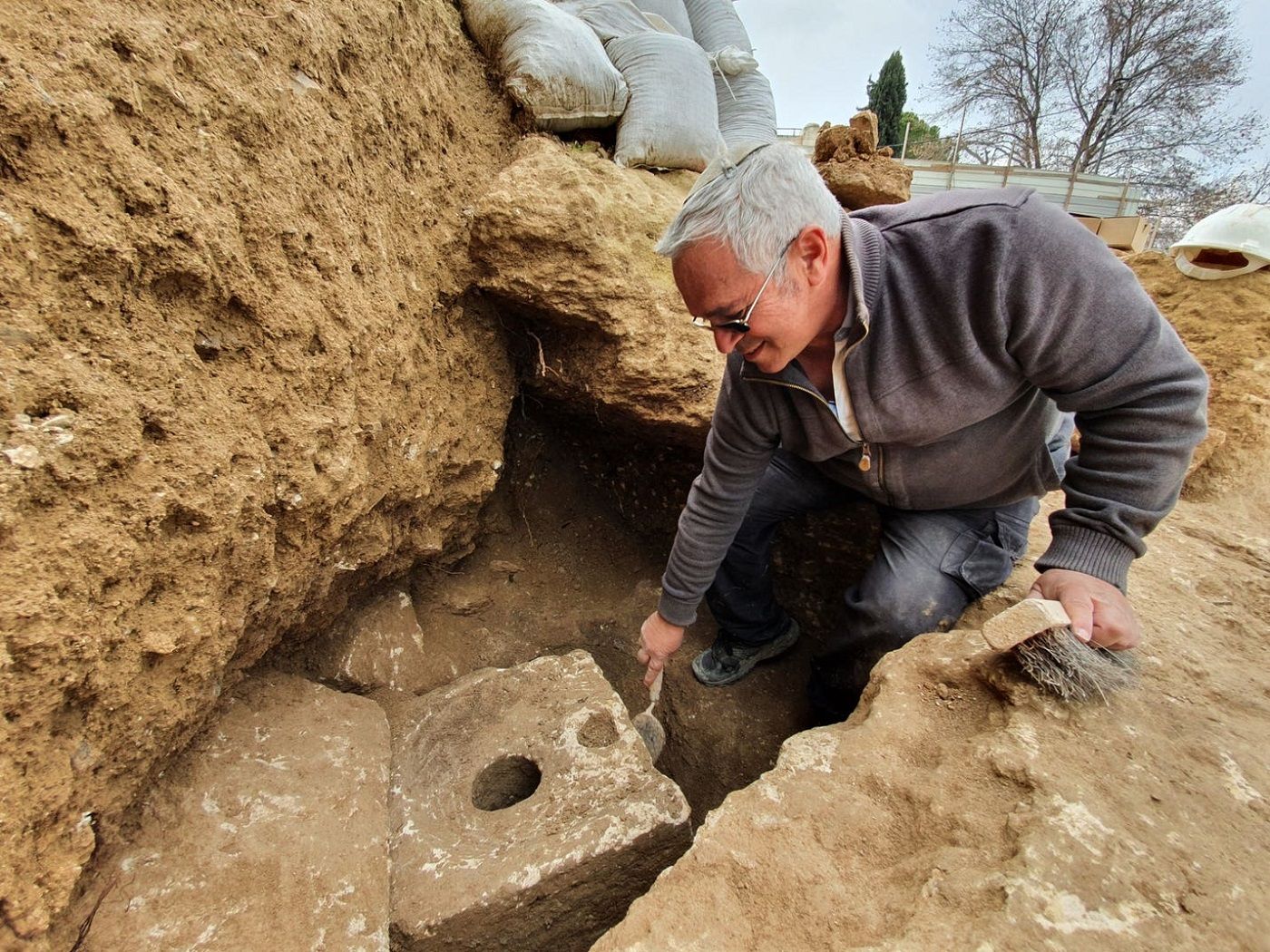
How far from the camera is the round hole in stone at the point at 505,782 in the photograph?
158 centimetres

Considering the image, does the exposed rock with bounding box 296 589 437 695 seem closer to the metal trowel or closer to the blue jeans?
the metal trowel

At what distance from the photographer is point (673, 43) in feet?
8.80

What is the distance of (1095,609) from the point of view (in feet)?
3.98

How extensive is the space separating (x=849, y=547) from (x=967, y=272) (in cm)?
125

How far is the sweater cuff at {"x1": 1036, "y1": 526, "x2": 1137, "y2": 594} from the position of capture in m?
1.28

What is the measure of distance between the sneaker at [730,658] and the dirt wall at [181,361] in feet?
4.03

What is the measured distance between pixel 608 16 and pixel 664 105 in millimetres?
689

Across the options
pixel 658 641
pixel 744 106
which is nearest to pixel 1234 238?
pixel 744 106

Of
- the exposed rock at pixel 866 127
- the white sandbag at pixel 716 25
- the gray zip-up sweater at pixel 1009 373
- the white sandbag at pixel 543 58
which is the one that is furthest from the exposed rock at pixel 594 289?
the white sandbag at pixel 716 25

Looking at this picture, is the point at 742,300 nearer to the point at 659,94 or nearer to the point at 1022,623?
the point at 1022,623

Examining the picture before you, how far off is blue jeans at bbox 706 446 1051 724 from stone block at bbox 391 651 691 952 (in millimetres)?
709

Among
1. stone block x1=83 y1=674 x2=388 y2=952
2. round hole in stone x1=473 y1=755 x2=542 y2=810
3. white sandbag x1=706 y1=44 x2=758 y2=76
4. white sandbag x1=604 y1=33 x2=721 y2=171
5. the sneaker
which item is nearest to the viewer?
stone block x1=83 y1=674 x2=388 y2=952

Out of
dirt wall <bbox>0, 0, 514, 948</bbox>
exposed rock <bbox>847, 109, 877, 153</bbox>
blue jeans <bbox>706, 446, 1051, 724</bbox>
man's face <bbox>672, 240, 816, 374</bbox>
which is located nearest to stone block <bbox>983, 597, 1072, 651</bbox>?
blue jeans <bbox>706, 446, 1051, 724</bbox>

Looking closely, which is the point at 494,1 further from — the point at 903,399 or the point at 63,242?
the point at 903,399
